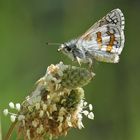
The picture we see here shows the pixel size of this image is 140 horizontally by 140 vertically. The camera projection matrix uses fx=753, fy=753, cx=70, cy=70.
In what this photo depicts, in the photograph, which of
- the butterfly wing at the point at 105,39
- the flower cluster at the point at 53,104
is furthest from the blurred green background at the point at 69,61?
the flower cluster at the point at 53,104

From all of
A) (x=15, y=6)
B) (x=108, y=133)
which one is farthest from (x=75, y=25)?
(x=108, y=133)

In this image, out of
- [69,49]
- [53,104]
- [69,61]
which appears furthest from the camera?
[69,61]

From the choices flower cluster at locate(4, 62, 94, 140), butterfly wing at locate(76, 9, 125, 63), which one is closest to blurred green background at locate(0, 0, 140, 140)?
butterfly wing at locate(76, 9, 125, 63)

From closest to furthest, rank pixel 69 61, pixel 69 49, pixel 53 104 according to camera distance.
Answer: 1. pixel 53 104
2. pixel 69 49
3. pixel 69 61

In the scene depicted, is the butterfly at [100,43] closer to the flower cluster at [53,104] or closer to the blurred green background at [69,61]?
the flower cluster at [53,104]

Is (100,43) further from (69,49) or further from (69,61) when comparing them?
(69,61)

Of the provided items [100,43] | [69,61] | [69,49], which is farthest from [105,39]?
[69,61]
